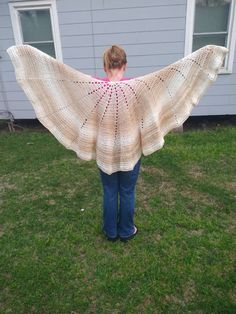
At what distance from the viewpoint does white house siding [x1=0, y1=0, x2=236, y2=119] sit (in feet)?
19.2

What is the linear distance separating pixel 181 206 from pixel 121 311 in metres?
1.60

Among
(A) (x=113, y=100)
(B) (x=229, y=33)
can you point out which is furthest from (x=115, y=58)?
(B) (x=229, y=33)

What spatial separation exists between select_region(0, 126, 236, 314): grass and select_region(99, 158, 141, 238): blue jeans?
0.50ft

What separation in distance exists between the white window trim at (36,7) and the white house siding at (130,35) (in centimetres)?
8

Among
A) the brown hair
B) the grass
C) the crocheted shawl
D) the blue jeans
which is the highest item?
the brown hair

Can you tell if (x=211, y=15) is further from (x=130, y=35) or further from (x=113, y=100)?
(x=113, y=100)

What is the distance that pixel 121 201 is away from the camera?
296 centimetres

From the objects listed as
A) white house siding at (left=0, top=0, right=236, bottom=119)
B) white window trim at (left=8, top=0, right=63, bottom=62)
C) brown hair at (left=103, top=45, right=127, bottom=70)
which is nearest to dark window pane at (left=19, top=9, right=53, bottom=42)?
white window trim at (left=8, top=0, right=63, bottom=62)

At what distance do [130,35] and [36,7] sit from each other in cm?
195

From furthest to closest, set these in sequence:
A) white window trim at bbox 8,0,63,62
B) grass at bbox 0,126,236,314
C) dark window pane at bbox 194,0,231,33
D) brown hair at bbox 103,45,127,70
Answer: white window trim at bbox 8,0,63,62
dark window pane at bbox 194,0,231,33
grass at bbox 0,126,236,314
brown hair at bbox 103,45,127,70

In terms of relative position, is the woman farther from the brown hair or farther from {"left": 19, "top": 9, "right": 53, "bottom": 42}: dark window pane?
{"left": 19, "top": 9, "right": 53, "bottom": 42}: dark window pane

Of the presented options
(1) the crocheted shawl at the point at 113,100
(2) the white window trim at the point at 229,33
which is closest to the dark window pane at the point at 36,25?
(2) the white window trim at the point at 229,33

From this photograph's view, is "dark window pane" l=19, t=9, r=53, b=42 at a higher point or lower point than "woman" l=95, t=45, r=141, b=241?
higher

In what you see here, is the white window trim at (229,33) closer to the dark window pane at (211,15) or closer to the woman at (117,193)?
the dark window pane at (211,15)
